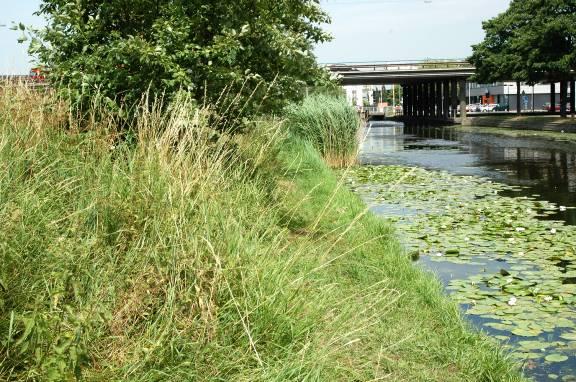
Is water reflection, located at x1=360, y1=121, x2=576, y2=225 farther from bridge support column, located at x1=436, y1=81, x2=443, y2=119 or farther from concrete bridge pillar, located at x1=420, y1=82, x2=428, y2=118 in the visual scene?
concrete bridge pillar, located at x1=420, y1=82, x2=428, y2=118

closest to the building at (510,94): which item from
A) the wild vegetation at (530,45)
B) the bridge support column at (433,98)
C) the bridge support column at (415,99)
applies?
the bridge support column at (415,99)

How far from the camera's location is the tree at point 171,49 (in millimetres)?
6906

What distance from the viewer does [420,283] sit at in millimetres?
5863

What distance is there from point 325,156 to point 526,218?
835cm

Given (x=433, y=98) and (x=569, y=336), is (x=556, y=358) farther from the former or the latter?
(x=433, y=98)

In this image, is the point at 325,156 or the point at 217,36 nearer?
the point at 217,36


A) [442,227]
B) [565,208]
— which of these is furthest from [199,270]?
[565,208]

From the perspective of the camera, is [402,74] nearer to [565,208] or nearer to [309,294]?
[565,208]

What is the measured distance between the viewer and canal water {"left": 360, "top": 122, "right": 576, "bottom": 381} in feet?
15.7

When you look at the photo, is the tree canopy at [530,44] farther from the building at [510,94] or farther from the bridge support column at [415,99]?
the building at [510,94]

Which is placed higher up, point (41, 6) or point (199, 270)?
point (41, 6)

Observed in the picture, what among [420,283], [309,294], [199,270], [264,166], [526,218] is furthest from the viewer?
[526,218]

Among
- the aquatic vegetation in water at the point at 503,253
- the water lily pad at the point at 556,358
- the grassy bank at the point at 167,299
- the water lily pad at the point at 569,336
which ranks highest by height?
the grassy bank at the point at 167,299

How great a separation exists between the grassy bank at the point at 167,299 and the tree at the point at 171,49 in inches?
64.5
